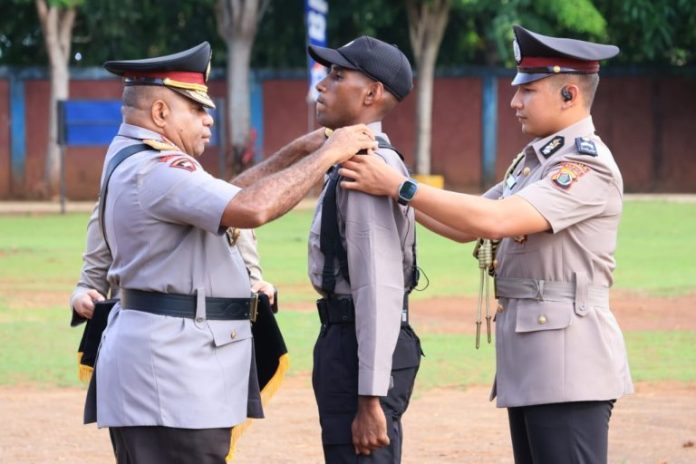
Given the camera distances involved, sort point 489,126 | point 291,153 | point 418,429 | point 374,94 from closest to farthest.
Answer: point 374,94, point 291,153, point 418,429, point 489,126

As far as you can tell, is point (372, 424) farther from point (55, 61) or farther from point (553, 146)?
point (55, 61)

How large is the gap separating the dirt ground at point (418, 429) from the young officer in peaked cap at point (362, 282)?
2.61 m

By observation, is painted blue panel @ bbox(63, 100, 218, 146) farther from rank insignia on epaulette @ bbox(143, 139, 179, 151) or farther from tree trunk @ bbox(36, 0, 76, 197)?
rank insignia on epaulette @ bbox(143, 139, 179, 151)

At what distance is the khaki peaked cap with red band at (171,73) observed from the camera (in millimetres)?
4141

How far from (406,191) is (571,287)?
2.08ft

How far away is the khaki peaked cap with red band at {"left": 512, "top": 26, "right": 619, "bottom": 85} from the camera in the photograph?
14.2ft

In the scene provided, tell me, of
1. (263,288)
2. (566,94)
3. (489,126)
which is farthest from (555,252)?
(489,126)

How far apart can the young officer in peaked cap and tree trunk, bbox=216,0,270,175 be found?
2400 centimetres

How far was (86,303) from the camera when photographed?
559cm

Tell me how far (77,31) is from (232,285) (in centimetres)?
2885

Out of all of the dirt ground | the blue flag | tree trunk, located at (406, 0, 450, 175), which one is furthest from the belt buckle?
tree trunk, located at (406, 0, 450, 175)

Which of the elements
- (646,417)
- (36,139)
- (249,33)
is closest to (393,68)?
(646,417)

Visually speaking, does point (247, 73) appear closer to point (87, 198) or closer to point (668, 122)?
point (87, 198)

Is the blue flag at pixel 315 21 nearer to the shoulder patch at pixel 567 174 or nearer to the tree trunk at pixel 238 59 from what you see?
the tree trunk at pixel 238 59
